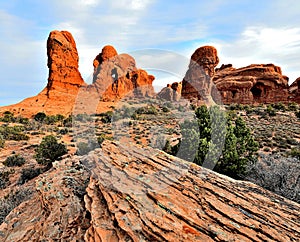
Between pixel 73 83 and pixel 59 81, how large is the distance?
9.73 feet

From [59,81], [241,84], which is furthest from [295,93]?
[59,81]

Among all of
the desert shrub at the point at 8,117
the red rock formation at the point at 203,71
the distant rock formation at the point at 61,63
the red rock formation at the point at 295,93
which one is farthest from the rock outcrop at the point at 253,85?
the desert shrub at the point at 8,117

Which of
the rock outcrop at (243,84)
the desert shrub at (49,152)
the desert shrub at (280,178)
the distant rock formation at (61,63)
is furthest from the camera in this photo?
the distant rock formation at (61,63)

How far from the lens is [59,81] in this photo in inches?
1719

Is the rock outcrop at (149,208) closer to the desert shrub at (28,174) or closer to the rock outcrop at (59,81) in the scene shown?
the desert shrub at (28,174)

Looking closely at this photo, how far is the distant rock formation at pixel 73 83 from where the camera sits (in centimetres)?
4041

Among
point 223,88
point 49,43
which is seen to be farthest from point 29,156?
point 223,88

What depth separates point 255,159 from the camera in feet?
37.6

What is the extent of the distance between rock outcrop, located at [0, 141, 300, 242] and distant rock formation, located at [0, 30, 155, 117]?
1229 inches

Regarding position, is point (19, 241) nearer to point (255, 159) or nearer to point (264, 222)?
point (264, 222)

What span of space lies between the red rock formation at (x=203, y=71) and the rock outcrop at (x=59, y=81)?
2414cm

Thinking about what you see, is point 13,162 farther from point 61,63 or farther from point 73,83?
point 61,63

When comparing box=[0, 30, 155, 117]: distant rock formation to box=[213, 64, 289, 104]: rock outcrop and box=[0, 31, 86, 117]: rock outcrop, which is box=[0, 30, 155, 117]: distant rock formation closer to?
box=[0, 31, 86, 117]: rock outcrop

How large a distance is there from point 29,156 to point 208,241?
1685 centimetres
